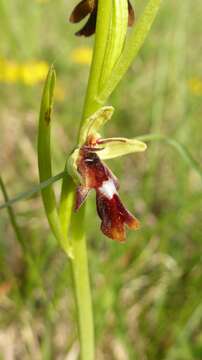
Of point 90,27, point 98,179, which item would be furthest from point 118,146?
point 90,27

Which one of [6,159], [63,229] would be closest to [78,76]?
[6,159]

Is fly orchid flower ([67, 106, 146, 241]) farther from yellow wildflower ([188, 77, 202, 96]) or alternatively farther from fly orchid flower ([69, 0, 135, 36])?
yellow wildflower ([188, 77, 202, 96])

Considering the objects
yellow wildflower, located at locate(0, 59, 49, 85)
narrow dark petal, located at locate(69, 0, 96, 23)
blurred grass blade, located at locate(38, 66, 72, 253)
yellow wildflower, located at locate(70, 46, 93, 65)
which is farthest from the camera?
yellow wildflower, located at locate(70, 46, 93, 65)

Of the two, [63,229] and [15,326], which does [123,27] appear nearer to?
[63,229]

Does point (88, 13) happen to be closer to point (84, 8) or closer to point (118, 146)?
point (84, 8)

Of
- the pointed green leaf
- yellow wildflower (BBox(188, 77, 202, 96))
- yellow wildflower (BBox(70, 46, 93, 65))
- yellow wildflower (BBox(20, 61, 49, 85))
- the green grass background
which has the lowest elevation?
the green grass background

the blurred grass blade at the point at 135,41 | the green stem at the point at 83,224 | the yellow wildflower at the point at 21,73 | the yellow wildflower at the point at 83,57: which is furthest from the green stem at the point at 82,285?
the yellow wildflower at the point at 83,57

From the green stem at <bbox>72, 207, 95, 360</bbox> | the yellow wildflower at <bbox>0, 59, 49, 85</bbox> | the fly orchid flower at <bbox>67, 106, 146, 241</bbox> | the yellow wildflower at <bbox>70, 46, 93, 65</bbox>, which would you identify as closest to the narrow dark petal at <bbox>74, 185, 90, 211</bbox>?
the fly orchid flower at <bbox>67, 106, 146, 241</bbox>
